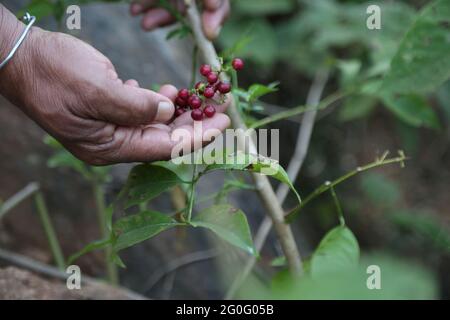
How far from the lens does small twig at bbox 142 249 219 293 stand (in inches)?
63.7

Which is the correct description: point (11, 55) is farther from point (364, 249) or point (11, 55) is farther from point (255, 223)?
point (364, 249)

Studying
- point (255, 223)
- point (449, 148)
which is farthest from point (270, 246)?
point (449, 148)

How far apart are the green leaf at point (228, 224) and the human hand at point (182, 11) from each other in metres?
0.42

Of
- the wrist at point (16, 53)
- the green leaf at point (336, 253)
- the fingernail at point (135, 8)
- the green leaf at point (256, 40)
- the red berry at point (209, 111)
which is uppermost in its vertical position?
the green leaf at point (256, 40)

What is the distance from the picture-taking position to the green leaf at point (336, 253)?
0.97 m

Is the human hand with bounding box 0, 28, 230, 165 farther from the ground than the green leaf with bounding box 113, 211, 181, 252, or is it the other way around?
the human hand with bounding box 0, 28, 230, 165

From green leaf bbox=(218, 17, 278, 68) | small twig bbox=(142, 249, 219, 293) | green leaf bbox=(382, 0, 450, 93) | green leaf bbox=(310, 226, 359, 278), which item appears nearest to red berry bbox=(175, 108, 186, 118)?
green leaf bbox=(310, 226, 359, 278)

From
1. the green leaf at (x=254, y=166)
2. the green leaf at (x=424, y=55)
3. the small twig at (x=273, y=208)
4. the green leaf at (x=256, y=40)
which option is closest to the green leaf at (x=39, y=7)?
the small twig at (x=273, y=208)

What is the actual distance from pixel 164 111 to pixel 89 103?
0.39 feet

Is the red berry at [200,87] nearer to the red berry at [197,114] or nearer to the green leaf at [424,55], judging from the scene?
the red berry at [197,114]

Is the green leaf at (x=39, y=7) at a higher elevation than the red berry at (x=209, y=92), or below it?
higher

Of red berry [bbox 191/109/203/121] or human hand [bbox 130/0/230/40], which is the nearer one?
red berry [bbox 191/109/203/121]

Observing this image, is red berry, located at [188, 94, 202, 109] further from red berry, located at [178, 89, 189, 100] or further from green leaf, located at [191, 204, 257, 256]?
green leaf, located at [191, 204, 257, 256]

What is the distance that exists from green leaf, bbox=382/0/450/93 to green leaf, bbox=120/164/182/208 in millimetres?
560
